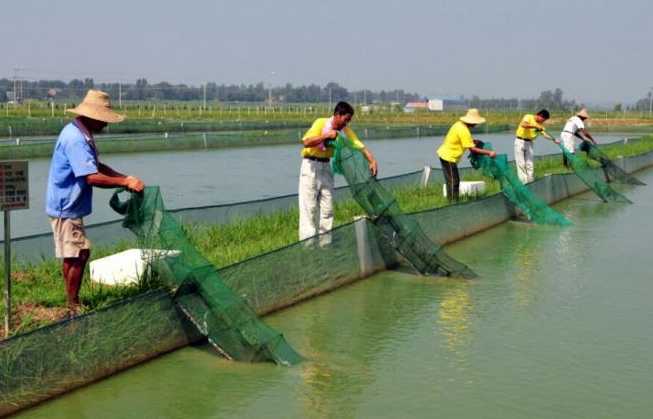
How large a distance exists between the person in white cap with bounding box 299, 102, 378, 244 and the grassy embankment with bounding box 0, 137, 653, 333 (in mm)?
418

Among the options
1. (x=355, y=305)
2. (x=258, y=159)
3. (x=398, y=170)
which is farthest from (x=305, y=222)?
(x=258, y=159)

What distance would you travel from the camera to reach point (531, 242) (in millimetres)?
12109

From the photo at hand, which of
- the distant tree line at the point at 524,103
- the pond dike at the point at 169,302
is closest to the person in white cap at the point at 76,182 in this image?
the pond dike at the point at 169,302

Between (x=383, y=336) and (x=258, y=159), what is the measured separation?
882 inches

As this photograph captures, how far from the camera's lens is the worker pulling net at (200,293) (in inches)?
250

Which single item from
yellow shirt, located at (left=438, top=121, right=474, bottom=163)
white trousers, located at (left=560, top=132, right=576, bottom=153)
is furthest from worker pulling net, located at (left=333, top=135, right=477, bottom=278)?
white trousers, located at (left=560, top=132, right=576, bottom=153)

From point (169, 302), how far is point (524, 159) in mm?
10866

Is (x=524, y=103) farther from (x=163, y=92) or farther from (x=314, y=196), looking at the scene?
(x=314, y=196)

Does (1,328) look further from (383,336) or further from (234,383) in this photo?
(383,336)

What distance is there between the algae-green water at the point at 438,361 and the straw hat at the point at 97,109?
5.20 ft

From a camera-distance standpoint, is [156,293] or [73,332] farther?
[156,293]

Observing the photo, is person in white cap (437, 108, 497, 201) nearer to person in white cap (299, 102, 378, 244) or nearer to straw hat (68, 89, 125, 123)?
A: person in white cap (299, 102, 378, 244)

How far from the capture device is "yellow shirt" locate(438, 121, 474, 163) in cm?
1236

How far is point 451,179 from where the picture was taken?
42.8ft
